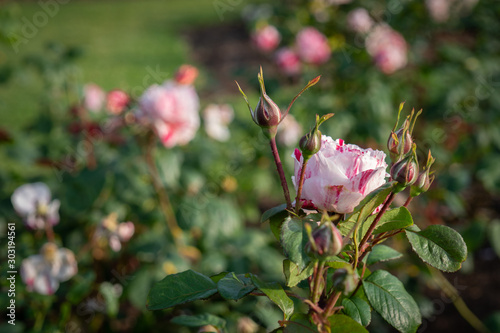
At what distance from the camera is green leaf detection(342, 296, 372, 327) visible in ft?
1.77

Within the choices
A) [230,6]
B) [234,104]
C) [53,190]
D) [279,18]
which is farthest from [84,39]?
[53,190]

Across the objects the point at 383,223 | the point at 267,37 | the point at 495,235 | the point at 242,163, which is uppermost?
the point at 383,223

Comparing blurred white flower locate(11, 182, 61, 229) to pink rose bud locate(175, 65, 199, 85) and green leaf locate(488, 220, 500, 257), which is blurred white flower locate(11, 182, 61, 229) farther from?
green leaf locate(488, 220, 500, 257)

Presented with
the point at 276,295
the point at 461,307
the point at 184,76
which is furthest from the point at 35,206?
the point at 461,307

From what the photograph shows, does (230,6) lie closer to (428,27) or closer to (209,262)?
(428,27)

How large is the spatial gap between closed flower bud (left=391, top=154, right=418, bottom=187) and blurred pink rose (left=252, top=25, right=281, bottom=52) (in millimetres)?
1782

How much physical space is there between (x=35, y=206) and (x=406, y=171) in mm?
1063

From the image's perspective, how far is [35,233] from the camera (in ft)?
4.39

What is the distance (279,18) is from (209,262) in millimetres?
1401

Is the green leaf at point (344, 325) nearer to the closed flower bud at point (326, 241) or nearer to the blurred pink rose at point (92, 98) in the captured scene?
the closed flower bud at point (326, 241)

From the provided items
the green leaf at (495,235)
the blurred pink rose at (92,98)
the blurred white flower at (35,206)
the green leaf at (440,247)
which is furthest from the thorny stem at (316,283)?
the blurred pink rose at (92,98)

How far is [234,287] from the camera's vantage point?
0.54 metres

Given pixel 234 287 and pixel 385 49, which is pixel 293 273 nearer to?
pixel 234 287

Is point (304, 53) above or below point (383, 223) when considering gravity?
below
